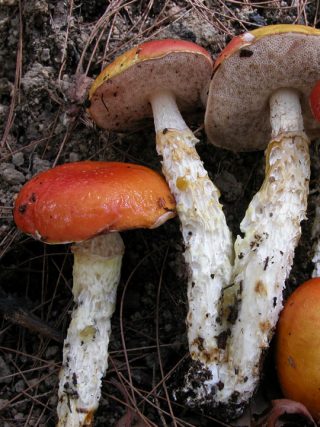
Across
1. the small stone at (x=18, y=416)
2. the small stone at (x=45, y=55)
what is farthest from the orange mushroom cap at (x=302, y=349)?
the small stone at (x=45, y=55)

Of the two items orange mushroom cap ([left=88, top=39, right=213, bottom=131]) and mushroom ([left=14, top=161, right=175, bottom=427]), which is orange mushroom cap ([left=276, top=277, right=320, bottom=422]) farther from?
orange mushroom cap ([left=88, top=39, right=213, bottom=131])

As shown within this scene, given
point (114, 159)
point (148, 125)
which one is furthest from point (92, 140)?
point (148, 125)

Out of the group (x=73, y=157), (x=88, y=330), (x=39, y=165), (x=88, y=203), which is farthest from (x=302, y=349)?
(x=39, y=165)

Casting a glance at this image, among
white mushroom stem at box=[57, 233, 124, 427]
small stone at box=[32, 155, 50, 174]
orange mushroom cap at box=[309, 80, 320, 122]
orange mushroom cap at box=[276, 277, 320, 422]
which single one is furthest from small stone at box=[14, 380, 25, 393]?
orange mushroom cap at box=[309, 80, 320, 122]

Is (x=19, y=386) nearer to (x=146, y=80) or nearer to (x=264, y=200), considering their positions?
(x=264, y=200)

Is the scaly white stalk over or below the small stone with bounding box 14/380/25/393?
over

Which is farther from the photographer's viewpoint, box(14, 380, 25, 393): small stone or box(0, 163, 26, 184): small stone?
box(0, 163, 26, 184): small stone
